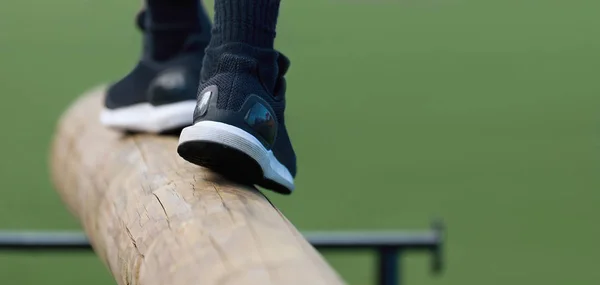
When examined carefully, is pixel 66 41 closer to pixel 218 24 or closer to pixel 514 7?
pixel 514 7

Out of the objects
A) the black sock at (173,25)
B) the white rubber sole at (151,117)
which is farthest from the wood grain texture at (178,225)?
the black sock at (173,25)

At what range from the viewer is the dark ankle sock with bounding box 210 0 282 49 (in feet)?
2.63

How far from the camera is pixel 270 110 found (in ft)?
2.63

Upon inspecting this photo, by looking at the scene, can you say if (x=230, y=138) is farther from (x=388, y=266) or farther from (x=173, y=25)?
(x=388, y=266)

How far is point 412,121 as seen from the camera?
3.02 meters

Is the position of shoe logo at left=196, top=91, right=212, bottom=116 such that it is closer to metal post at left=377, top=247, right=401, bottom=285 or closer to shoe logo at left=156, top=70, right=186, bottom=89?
shoe logo at left=156, top=70, right=186, bottom=89

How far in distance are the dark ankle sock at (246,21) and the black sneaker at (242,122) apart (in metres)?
0.01

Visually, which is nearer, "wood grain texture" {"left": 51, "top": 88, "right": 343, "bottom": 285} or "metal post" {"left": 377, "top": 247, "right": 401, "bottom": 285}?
"wood grain texture" {"left": 51, "top": 88, "right": 343, "bottom": 285}

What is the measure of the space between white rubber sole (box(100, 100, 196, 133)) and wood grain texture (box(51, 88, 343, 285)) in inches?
0.6

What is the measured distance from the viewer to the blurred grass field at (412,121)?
235cm

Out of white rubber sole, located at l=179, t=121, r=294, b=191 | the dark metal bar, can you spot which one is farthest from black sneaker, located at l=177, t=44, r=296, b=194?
the dark metal bar

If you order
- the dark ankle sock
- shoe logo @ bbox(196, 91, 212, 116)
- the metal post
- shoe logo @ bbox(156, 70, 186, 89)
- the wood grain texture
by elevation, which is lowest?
the metal post

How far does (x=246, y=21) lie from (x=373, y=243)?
935mm

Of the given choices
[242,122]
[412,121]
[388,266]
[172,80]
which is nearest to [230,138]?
[242,122]
